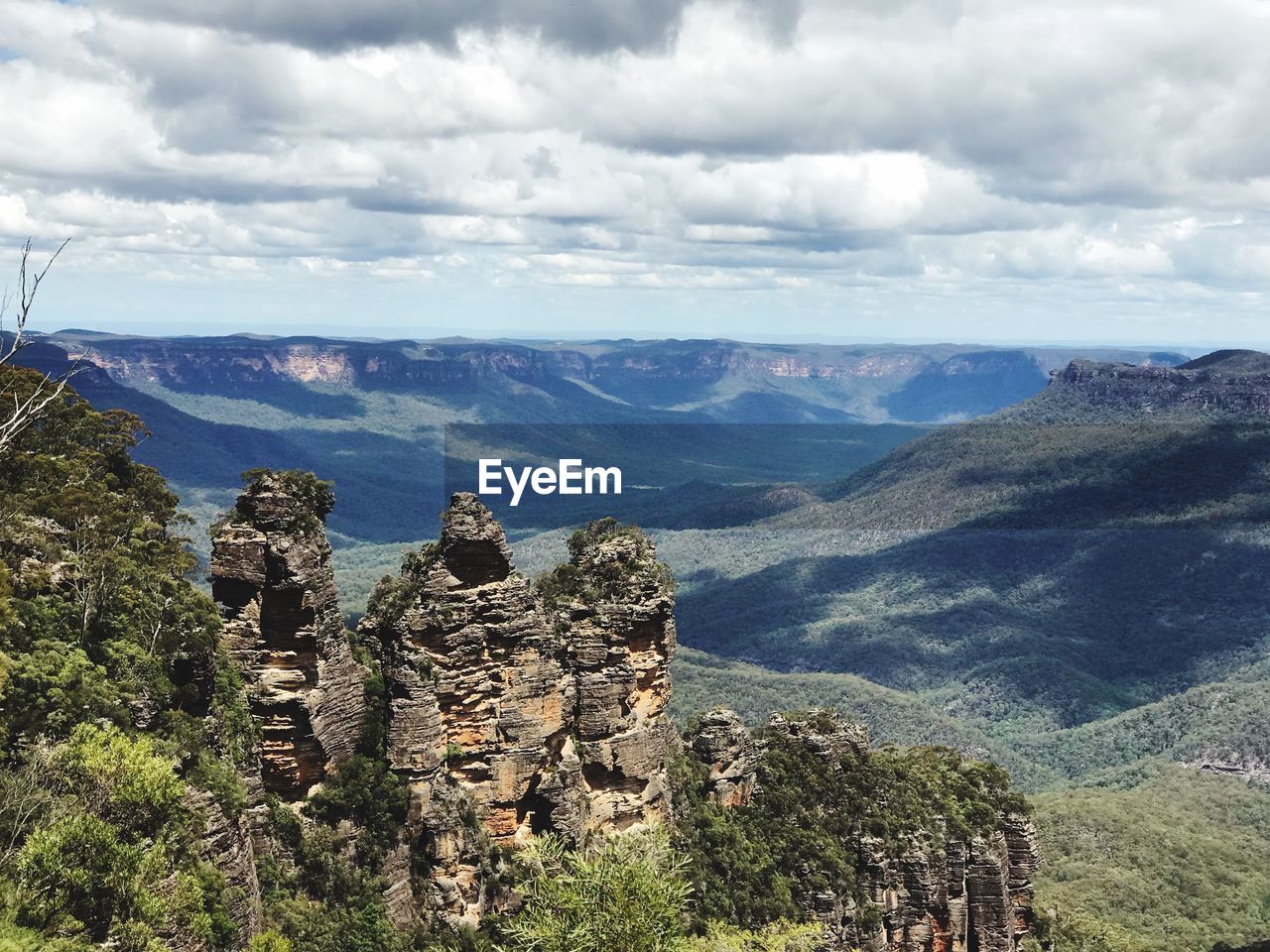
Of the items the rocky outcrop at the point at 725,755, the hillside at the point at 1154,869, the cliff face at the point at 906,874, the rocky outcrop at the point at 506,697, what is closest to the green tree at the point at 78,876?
the rocky outcrop at the point at 506,697

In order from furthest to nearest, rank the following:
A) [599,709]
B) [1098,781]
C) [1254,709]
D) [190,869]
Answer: [1254,709] → [1098,781] → [599,709] → [190,869]

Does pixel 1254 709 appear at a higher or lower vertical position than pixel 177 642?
lower

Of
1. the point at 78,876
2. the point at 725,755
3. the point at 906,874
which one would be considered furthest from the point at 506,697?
the point at 906,874

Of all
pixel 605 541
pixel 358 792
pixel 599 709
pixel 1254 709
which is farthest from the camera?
pixel 1254 709

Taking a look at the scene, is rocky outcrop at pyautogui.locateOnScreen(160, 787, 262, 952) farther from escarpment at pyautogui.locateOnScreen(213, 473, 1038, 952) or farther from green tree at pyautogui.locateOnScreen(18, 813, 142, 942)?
green tree at pyautogui.locateOnScreen(18, 813, 142, 942)

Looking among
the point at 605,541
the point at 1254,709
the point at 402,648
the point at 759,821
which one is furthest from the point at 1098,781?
the point at 402,648

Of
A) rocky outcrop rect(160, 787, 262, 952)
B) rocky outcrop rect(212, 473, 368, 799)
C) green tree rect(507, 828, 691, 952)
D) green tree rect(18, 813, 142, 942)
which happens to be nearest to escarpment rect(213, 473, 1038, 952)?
rocky outcrop rect(212, 473, 368, 799)

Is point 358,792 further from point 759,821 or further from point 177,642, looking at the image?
point 759,821

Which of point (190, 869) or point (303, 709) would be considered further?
point (303, 709)
